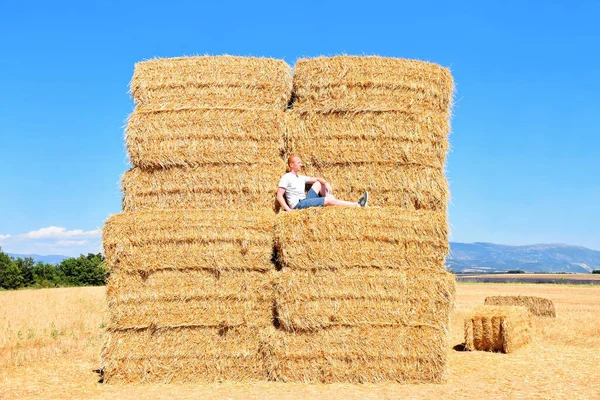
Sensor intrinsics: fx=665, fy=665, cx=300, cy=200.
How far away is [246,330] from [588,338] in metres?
7.69

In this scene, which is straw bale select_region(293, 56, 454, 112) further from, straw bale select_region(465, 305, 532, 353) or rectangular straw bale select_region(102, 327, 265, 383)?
straw bale select_region(465, 305, 532, 353)

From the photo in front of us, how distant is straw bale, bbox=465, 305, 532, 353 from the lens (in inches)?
459

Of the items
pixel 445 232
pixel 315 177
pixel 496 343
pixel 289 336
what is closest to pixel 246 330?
pixel 289 336

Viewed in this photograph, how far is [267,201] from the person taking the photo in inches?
388

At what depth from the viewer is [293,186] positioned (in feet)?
31.8

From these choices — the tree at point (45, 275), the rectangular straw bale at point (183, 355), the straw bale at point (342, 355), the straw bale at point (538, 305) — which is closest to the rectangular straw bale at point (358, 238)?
the straw bale at point (342, 355)

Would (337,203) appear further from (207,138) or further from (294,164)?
(207,138)

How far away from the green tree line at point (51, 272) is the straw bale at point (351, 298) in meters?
37.5

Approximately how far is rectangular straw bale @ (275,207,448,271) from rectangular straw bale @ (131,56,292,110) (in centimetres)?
209

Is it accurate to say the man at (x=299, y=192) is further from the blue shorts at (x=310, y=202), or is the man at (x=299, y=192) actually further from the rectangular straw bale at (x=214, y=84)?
the rectangular straw bale at (x=214, y=84)

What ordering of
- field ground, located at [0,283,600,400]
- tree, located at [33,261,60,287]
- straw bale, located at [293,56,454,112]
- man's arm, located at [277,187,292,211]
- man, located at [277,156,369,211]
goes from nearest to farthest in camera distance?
field ground, located at [0,283,600,400] → man, located at [277,156,369,211] → man's arm, located at [277,187,292,211] → straw bale, located at [293,56,454,112] → tree, located at [33,261,60,287]

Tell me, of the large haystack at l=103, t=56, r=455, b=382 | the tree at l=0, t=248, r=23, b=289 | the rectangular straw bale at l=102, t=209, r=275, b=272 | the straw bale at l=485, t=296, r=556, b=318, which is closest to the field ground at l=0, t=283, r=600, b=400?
the large haystack at l=103, t=56, r=455, b=382

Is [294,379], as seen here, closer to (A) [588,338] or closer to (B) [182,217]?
(B) [182,217]

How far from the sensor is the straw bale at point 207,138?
32.5ft
